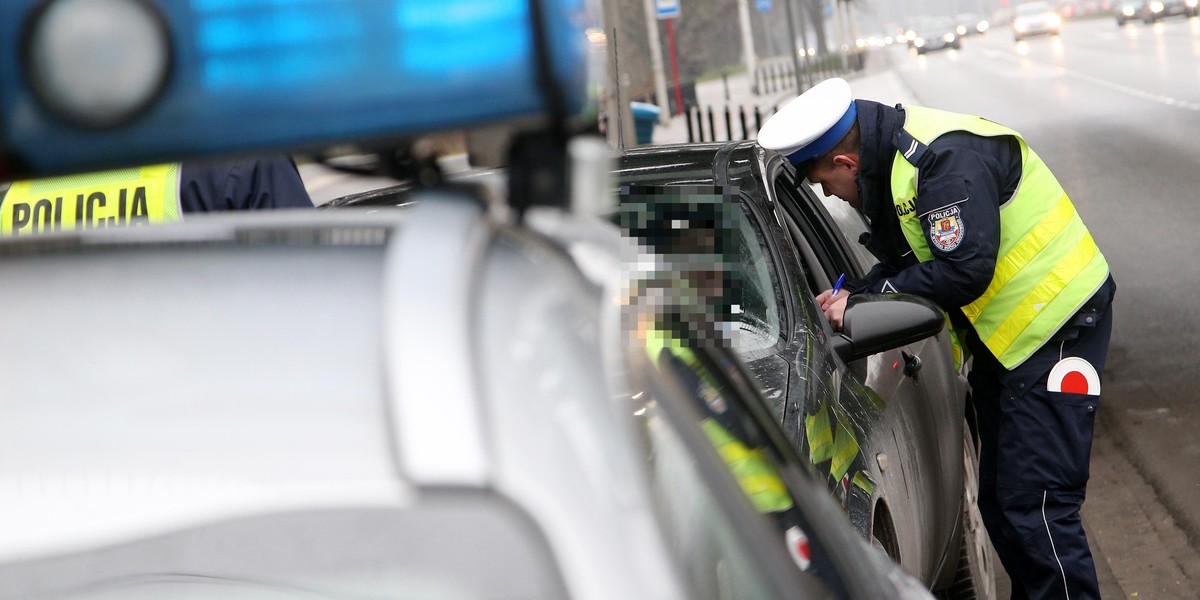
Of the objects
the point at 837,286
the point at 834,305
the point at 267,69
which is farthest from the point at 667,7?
the point at 267,69

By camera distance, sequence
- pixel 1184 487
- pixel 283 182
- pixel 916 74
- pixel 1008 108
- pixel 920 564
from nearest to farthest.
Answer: pixel 920 564, pixel 283 182, pixel 1184 487, pixel 1008 108, pixel 916 74

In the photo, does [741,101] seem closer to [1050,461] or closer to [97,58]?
[1050,461]

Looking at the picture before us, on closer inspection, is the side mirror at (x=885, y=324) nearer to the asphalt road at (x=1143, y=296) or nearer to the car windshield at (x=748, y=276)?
the car windshield at (x=748, y=276)

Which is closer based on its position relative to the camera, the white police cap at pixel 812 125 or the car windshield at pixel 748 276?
the car windshield at pixel 748 276

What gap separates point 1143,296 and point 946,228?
21.0 feet

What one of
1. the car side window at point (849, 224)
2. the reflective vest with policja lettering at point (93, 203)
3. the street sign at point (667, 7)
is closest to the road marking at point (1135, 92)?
the street sign at point (667, 7)

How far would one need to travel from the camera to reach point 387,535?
116 centimetres

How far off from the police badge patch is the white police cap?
1.18 ft

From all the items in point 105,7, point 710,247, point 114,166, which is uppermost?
point 105,7

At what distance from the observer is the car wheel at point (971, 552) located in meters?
4.38

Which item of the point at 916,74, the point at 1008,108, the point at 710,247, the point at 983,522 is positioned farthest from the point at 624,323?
the point at 916,74

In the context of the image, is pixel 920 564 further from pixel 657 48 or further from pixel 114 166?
pixel 657 48

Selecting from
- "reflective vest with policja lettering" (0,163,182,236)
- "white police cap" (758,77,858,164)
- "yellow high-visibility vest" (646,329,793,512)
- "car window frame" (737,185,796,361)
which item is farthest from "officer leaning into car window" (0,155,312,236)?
"yellow high-visibility vest" (646,329,793,512)

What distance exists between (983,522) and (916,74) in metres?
46.9
